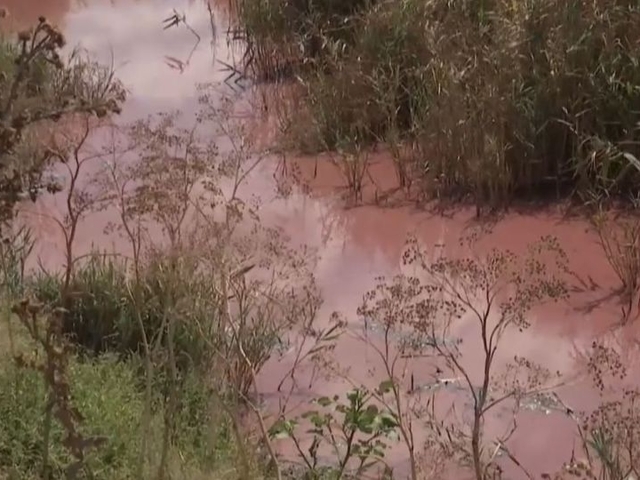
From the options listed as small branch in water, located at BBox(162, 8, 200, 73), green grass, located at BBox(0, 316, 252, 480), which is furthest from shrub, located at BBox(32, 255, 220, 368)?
small branch in water, located at BBox(162, 8, 200, 73)

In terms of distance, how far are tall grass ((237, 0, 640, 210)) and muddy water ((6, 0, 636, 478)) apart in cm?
17

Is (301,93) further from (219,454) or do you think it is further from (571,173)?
(219,454)

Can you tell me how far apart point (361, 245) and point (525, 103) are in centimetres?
85

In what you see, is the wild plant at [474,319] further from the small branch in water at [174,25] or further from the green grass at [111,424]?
the small branch in water at [174,25]

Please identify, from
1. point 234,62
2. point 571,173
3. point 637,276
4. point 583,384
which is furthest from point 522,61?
point 234,62

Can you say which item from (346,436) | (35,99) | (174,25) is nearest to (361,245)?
(35,99)

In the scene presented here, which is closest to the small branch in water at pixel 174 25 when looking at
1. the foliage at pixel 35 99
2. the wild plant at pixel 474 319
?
the foliage at pixel 35 99

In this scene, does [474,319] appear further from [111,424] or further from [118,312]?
[111,424]

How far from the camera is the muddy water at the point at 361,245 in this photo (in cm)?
350

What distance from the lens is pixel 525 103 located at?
464 centimetres

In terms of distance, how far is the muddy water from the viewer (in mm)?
3496

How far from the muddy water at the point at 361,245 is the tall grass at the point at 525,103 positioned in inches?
6.8

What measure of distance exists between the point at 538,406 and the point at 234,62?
11.3 feet

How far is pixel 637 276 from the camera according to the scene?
3.98 metres
